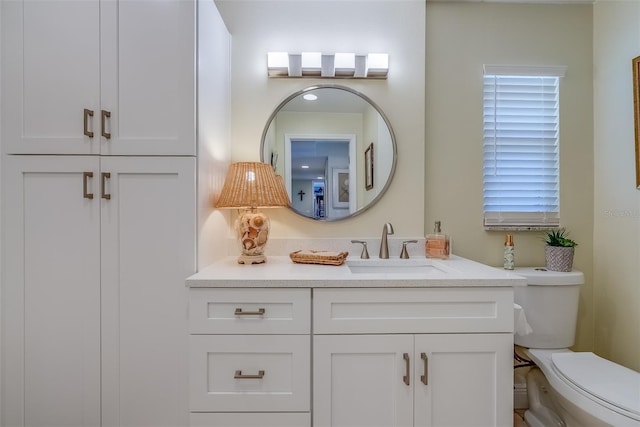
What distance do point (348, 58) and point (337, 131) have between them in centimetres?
40

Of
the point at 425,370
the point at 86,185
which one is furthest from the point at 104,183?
the point at 425,370

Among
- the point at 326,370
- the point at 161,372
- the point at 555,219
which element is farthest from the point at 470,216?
the point at 161,372

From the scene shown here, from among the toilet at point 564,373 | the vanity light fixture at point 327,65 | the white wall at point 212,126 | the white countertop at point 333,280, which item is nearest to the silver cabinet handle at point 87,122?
the white wall at point 212,126

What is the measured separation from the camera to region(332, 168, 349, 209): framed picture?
1.68 meters

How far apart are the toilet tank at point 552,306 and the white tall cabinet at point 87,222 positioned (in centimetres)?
167

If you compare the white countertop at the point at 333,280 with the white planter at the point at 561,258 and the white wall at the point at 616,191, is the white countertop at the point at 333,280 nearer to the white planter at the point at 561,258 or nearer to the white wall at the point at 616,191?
the white planter at the point at 561,258

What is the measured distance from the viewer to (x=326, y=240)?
168 centimetres

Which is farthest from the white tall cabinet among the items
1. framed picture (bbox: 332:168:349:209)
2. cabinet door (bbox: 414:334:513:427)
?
cabinet door (bbox: 414:334:513:427)

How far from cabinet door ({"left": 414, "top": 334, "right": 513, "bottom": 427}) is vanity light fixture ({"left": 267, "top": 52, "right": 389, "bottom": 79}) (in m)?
1.37

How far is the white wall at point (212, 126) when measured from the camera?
1290 millimetres

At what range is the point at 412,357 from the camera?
1.12m

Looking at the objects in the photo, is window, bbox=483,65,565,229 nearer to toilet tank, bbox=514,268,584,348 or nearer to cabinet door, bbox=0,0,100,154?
toilet tank, bbox=514,268,584,348

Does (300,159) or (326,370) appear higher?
(300,159)

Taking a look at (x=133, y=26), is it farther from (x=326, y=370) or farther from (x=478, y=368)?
(x=478, y=368)
